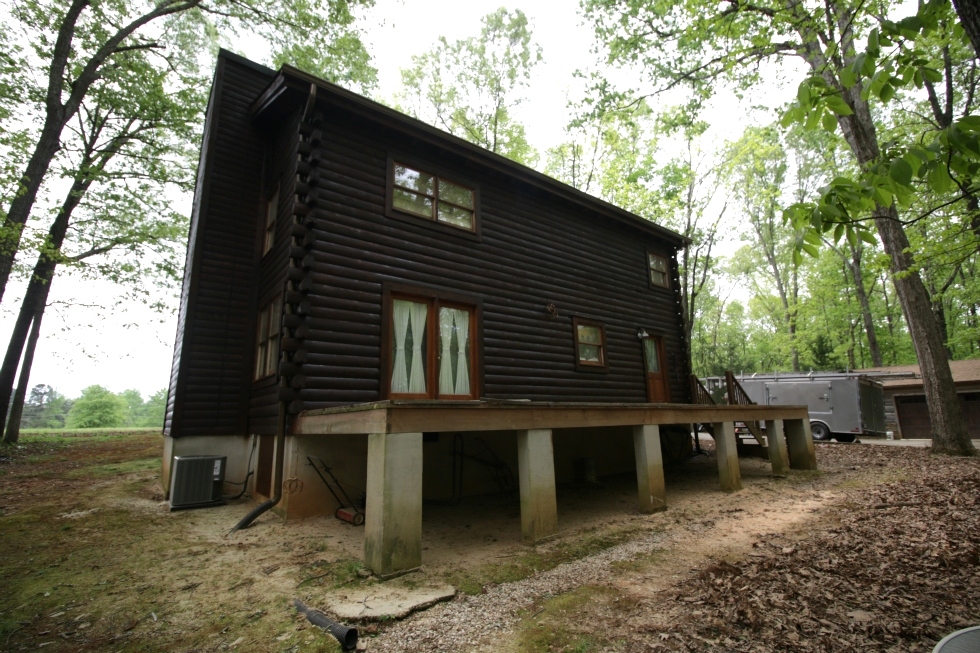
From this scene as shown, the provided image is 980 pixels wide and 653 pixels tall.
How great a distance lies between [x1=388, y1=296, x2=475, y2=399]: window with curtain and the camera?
26.1 feet

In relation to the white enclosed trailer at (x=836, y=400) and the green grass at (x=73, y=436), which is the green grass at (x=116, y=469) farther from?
the white enclosed trailer at (x=836, y=400)

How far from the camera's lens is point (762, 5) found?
1109 centimetres

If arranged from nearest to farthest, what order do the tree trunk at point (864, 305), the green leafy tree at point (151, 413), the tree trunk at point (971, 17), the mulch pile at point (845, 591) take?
the tree trunk at point (971, 17)
the mulch pile at point (845, 591)
the tree trunk at point (864, 305)
the green leafy tree at point (151, 413)

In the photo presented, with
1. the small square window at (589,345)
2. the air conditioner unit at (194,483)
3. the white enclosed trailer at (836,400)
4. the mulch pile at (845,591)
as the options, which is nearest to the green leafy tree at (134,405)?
the air conditioner unit at (194,483)

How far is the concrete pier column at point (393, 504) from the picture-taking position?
4.34m

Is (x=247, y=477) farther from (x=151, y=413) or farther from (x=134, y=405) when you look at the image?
(x=134, y=405)

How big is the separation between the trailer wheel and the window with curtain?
17.1 meters

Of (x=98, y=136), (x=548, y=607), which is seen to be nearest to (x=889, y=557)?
(x=548, y=607)

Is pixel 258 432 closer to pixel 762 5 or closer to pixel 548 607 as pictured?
pixel 548 607

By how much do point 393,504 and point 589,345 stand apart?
767 centimetres

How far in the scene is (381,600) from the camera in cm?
384

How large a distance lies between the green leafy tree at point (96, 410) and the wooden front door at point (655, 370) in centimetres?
6917

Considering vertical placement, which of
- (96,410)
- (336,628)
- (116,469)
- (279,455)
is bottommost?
(336,628)

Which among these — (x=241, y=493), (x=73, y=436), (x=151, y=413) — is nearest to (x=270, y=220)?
(x=241, y=493)
